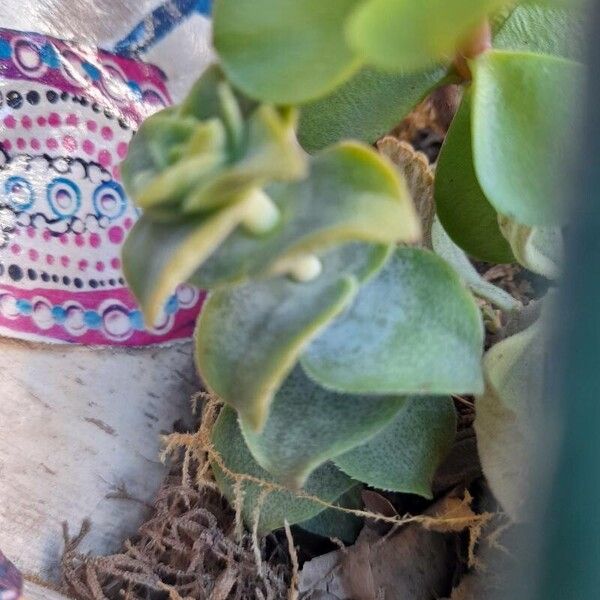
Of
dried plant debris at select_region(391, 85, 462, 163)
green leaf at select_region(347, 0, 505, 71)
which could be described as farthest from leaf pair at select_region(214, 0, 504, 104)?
dried plant debris at select_region(391, 85, 462, 163)

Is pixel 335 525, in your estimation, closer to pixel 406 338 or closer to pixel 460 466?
pixel 460 466

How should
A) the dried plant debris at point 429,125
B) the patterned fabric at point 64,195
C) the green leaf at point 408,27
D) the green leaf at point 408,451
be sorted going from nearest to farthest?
the green leaf at point 408,27, the green leaf at point 408,451, the patterned fabric at point 64,195, the dried plant debris at point 429,125

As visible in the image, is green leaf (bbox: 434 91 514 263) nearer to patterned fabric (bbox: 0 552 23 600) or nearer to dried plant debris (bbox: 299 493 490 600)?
dried plant debris (bbox: 299 493 490 600)

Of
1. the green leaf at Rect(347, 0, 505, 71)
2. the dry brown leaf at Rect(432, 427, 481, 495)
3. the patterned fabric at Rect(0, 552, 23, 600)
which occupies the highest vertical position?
the green leaf at Rect(347, 0, 505, 71)

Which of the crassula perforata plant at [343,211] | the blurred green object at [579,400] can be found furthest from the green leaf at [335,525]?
the blurred green object at [579,400]

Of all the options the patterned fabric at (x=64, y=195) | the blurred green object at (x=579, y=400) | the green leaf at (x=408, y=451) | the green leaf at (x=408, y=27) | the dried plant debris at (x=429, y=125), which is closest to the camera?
the blurred green object at (x=579, y=400)

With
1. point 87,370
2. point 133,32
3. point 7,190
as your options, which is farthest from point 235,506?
point 133,32

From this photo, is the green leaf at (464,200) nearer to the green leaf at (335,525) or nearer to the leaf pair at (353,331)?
the leaf pair at (353,331)
